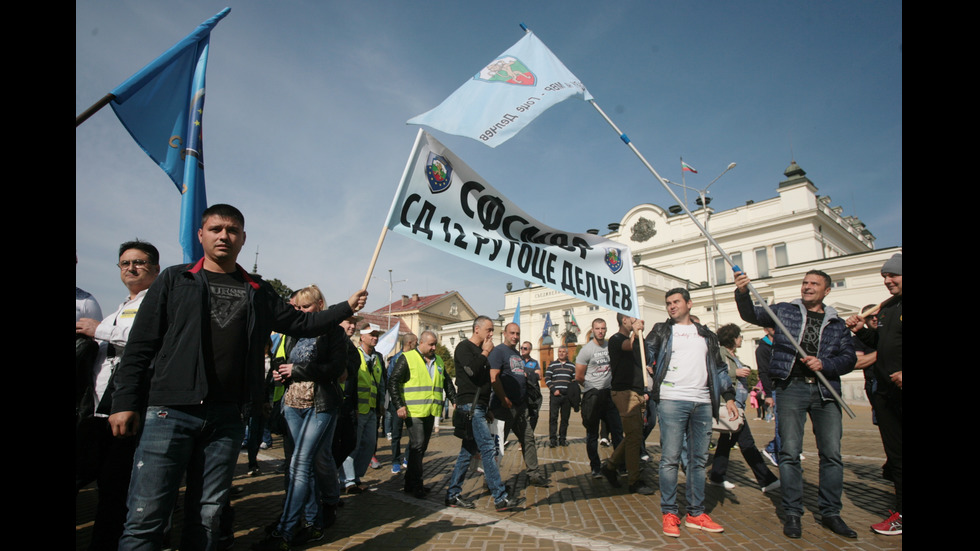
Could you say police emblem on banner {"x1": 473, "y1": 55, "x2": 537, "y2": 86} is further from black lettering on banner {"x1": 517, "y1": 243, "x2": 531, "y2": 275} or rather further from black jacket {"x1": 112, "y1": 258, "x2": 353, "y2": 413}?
black jacket {"x1": 112, "y1": 258, "x2": 353, "y2": 413}

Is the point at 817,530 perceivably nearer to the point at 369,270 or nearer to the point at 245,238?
the point at 369,270

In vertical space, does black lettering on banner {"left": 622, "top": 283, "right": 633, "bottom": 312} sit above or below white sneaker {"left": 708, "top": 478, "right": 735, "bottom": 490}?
above

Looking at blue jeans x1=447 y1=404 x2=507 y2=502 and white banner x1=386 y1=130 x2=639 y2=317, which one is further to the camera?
blue jeans x1=447 y1=404 x2=507 y2=502

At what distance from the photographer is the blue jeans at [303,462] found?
3.93 metres

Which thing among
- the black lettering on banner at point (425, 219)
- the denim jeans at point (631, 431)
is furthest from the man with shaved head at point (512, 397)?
the black lettering on banner at point (425, 219)

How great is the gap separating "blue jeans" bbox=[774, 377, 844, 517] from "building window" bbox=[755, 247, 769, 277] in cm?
3957

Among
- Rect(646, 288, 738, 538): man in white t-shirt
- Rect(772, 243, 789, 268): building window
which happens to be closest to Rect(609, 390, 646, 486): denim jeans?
Rect(646, 288, 738, 538): man in white t-shirt

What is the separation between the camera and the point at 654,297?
38688mm

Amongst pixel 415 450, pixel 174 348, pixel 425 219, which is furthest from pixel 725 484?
pixel 174 348

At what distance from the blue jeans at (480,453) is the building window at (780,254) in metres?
40.2

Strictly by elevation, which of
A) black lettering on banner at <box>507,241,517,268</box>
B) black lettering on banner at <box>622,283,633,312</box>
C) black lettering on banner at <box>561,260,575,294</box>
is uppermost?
black lettering on banner at <box>507,241,517,268</box>

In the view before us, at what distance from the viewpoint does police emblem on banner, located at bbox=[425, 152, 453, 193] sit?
459 cm

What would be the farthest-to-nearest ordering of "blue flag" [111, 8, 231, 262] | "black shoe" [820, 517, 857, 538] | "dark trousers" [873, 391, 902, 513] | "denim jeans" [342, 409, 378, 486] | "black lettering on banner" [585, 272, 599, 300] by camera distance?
"denim jeans" [342, 409, 378, 486]
"black lettering on banner" [585, 272, 599, 300]
"blue flag" [111, 8, 231, 262]
"dark trousers" [873, 391, 902, 513]
"black shoe" [820, 517, 857, 538]

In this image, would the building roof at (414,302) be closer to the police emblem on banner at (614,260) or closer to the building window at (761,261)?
the building window at (761,261)
